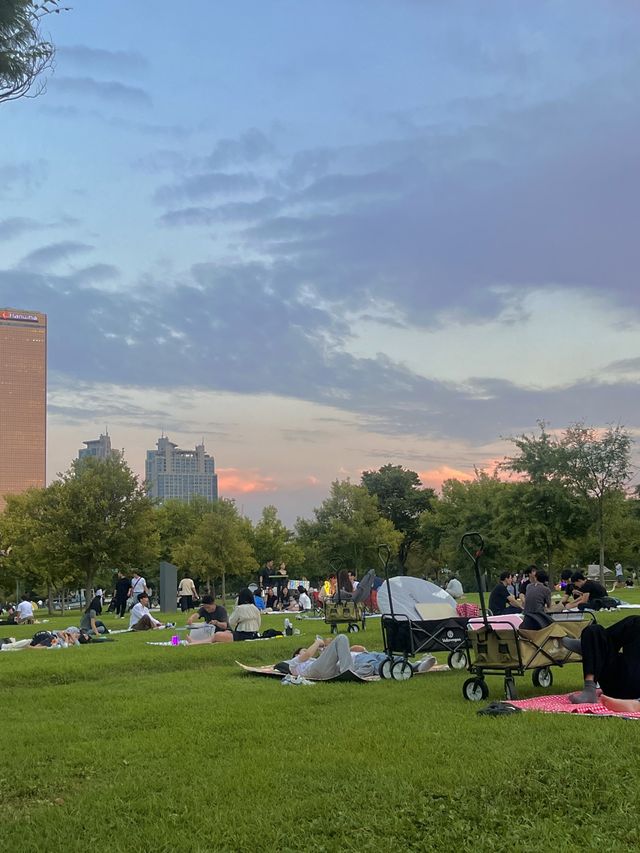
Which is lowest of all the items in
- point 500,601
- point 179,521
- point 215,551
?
point 500,601

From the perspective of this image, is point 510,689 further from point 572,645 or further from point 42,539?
point 42,539

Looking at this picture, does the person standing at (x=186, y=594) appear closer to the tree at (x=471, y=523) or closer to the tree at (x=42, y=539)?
the tree at (x=42, y=539)

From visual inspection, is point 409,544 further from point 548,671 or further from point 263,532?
point 548,671

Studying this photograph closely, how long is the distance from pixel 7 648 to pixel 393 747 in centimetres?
1448

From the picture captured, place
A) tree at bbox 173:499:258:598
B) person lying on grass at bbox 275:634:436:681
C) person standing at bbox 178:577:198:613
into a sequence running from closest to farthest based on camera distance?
person lying on grass at bbox 275:634:436:681 < person standing at bbox 178:577:198:613 < tree at bbox 173:499:258:598

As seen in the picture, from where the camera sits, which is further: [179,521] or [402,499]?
[402,499]

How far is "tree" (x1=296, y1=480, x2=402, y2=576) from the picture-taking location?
61219 mm

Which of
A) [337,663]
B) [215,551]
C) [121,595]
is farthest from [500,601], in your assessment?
[215,551]

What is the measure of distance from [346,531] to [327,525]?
8.75 feet

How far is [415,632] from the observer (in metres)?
12.6

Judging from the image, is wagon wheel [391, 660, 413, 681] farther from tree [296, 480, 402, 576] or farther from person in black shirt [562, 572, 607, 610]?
tree [296, 480, 402, 576]

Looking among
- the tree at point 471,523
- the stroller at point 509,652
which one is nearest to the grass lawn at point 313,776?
the stroller at point 509,652

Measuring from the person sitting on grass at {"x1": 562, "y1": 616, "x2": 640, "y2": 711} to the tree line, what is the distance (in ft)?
48.3

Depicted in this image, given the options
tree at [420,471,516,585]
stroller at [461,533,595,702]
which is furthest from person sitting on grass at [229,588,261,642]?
tree at [420,471,516,585]
